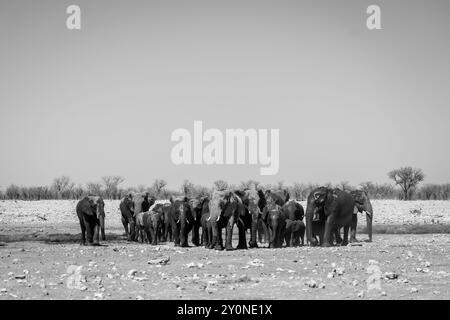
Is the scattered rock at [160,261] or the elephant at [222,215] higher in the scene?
the elephant at [222,215]

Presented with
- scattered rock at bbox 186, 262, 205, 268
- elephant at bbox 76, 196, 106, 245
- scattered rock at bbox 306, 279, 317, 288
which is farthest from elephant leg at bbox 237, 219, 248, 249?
scattered rock at bbox 306, 279, 317, 288

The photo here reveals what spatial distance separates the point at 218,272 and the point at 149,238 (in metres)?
13.6

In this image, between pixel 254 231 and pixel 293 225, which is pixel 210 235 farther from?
pixel 293 225

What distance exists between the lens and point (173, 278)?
61.7ft

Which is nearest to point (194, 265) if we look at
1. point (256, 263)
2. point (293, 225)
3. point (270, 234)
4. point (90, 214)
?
point (256, 263)

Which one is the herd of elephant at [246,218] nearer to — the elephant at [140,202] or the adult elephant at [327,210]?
the adult elephant at [327,210]

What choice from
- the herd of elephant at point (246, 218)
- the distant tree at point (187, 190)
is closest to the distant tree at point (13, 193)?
the distant tree at point (187, 190)

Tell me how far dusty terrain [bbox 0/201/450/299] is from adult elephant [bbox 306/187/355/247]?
1.40 metres

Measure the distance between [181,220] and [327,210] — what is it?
17.5 feet

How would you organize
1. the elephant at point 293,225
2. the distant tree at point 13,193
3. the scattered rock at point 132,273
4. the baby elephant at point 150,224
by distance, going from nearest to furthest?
the scattered rock at point 132,273 < the elephant at point 293,225 < the baby elephant at point 150,224 < the distant tree at point 13,193

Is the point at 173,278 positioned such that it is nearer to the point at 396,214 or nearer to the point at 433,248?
the point at 433,248

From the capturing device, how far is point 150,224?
32.9 meters

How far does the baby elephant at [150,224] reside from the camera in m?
32.3

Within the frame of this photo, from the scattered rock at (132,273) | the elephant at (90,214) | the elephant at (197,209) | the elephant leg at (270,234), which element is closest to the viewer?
the scattered rock at (132,273)
